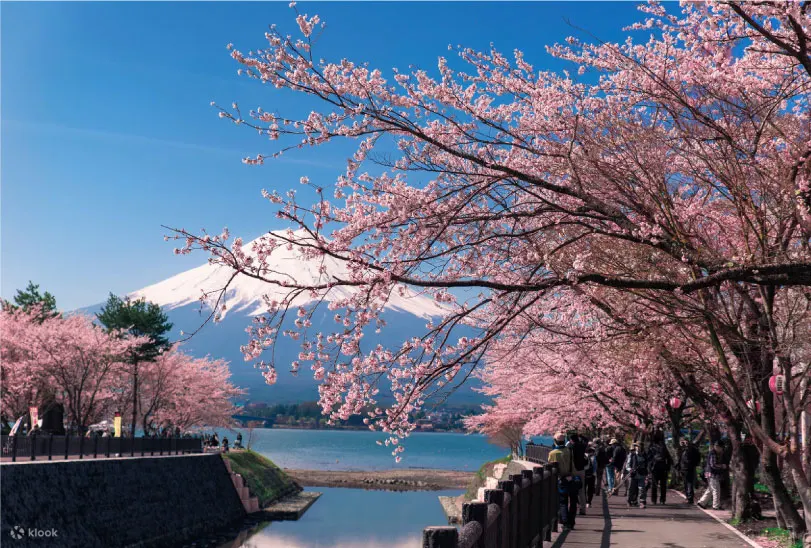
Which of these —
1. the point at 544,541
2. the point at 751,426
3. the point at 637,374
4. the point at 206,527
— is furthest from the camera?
the point at 206,527

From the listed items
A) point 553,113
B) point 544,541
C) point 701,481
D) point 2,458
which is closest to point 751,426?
point 544,541

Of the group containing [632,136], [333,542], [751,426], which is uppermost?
[632,136]

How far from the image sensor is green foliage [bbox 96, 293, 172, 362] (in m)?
56.3

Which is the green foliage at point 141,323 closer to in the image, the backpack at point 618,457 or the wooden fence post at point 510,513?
the backpack at point 618,457

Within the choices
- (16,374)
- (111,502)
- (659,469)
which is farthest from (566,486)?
(16,374)

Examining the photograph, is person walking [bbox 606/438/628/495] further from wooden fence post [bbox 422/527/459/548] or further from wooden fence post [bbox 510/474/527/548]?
wooden fence post [bbox 422/527/459/548]

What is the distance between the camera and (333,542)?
148 feet

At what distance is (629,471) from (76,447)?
20.1 meters

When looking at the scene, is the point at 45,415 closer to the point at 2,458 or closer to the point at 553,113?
the point at 2,458

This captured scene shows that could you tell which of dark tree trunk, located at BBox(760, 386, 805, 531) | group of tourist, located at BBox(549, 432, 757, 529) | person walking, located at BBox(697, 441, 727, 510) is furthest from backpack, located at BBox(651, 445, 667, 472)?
dark tree trunk, located at BBox(760, 386, 805, 531)

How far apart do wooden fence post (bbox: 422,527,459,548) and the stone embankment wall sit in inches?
835

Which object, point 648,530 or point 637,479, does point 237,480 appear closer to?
point 637,479

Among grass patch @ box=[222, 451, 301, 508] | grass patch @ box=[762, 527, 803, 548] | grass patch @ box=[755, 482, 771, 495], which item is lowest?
grass patch @ box=[222, 451, 301, 508]

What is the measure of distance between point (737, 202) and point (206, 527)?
35.2 metres
